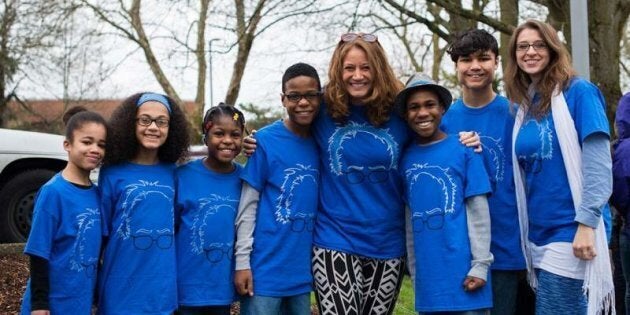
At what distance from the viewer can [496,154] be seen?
12.7 ft

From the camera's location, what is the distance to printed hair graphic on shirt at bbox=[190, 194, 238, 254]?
3.85 m

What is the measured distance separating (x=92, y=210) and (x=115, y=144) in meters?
0.37

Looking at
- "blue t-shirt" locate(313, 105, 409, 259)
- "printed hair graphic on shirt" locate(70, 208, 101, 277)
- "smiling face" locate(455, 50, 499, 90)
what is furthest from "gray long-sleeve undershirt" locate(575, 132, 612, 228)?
"printed hair graphic on shirt" locate(70, 208, 101, 277)

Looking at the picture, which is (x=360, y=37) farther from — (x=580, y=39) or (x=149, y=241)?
(x=580, y=39)

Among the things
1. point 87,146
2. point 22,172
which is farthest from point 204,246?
point 22,172

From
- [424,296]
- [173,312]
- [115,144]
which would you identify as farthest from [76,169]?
[424,296]

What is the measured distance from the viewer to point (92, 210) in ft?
12.0

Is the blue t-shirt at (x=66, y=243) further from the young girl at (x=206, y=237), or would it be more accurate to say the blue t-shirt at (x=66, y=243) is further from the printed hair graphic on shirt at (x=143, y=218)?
the young girl at (x=206, y=237)

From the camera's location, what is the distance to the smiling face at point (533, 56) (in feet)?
12.1

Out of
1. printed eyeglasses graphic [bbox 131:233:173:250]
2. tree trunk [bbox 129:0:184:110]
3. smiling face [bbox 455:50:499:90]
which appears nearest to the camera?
printed eyeglasses graphic [bbox 131:233:173:250]

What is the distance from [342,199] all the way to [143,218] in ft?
3.34

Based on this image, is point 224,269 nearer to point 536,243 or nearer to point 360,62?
point 360,62

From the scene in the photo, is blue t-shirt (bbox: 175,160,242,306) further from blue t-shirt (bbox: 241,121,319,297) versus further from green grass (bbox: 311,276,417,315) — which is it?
green grass (bbox: 311,276,417,315)

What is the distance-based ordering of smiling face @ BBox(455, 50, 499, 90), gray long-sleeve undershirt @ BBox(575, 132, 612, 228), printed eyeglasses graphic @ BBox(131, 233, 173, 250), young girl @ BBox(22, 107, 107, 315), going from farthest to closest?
smiling face @ BBox(455, 50, 499, 90) → printed eyeglasses graphic @ BBox(131, 233, 173, 250) → young girl @ BBox(22, 107, 107, 315) → gray long-sleeve undershirt @ BBox(575, 132, 612, 228)
